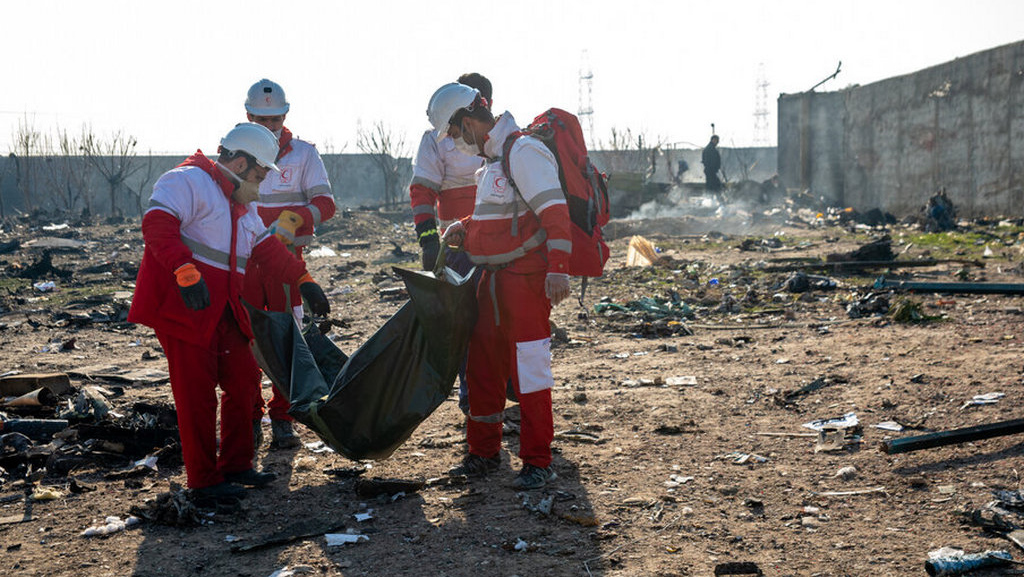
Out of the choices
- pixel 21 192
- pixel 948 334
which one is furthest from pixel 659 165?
pixel 948 334

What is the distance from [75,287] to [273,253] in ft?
34.1

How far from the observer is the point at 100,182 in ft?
120

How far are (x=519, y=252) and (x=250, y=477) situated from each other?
65.6 inches

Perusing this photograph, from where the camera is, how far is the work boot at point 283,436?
15.3 feet

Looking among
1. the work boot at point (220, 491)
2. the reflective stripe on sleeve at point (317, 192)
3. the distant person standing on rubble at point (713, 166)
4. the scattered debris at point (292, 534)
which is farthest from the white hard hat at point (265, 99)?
the distant person standing on rubble at point (713, 166)

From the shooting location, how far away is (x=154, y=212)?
3457 millimetres

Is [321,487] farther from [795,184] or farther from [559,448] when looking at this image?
[795,184]

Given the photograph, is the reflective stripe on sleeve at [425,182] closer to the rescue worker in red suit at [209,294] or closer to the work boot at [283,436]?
the rescue worker in red suit at [209,294]

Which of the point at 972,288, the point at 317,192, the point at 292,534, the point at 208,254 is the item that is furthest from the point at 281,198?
the point at 972,288

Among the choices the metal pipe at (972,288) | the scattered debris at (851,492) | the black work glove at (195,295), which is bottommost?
the scattered debris at (851,492)

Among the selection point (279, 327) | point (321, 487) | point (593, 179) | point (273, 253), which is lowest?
point (321, 487)

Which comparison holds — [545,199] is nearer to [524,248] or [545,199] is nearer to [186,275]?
[524,248]

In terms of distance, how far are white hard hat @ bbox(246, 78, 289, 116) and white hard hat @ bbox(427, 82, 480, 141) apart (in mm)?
1256

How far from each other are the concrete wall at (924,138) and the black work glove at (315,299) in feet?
52.8
